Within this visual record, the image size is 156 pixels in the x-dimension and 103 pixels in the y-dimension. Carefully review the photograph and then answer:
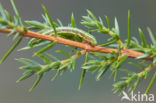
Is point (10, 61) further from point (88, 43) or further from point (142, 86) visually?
point (88, 43)

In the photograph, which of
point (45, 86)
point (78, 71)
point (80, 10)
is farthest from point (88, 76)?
point (80, 10)

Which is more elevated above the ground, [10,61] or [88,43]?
[88,43]

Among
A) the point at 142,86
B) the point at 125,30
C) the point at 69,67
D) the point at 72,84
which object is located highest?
the point at 69,67

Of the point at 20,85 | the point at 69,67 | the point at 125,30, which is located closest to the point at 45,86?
the point at 20,85

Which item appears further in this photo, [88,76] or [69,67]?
[88,76]

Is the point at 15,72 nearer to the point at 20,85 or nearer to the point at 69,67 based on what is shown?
the point at 20,85

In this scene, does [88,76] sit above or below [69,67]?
below
